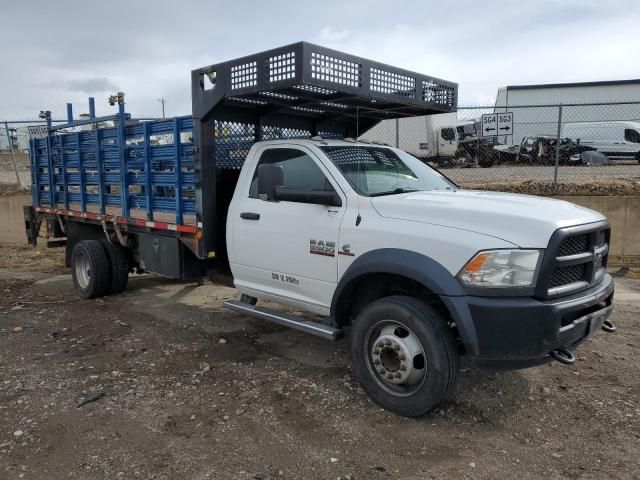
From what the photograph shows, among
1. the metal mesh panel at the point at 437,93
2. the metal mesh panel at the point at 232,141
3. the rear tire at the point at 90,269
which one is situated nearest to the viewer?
the metal mesh panel at the point at 437,93

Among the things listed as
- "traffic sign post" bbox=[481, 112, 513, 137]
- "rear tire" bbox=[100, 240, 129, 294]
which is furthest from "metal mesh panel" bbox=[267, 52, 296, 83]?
"traffic sign post" bbox=[481, 112, 513, 137]

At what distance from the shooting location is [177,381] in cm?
429

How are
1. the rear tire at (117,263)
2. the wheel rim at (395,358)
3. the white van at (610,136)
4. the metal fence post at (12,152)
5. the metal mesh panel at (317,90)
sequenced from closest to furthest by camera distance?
the wheel rim at (395,358) < the metal mesh panel at (317,90) < the rear tire at (117,263) < the metal fence post at (12,152) < the white van at (610,136)

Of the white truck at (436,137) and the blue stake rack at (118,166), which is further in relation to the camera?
the white truck at (436,137)

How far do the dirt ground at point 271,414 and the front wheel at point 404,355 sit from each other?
0.57ft

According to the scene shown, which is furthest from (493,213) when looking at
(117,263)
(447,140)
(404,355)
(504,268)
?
(447,140)

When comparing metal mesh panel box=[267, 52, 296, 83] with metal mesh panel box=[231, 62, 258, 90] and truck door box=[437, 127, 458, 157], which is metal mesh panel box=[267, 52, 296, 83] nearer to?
metal mesh panel box=[231, 62, 258, 90]

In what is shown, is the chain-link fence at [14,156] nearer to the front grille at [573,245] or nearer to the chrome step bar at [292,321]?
the chrome step bar at [292,321]

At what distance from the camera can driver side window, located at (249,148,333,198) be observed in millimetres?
4371

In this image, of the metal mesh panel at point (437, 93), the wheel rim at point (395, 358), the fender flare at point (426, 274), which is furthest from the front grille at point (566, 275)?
the metal mesh panel at point (437, 93)

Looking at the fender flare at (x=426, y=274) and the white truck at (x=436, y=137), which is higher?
the white truck at (x=436, y=137)

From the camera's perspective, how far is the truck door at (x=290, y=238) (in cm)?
413

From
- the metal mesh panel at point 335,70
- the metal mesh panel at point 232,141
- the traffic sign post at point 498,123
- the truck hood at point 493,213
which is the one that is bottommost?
the truck hood at point 493,213

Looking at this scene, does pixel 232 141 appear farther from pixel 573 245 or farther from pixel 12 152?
pixel 12 152
